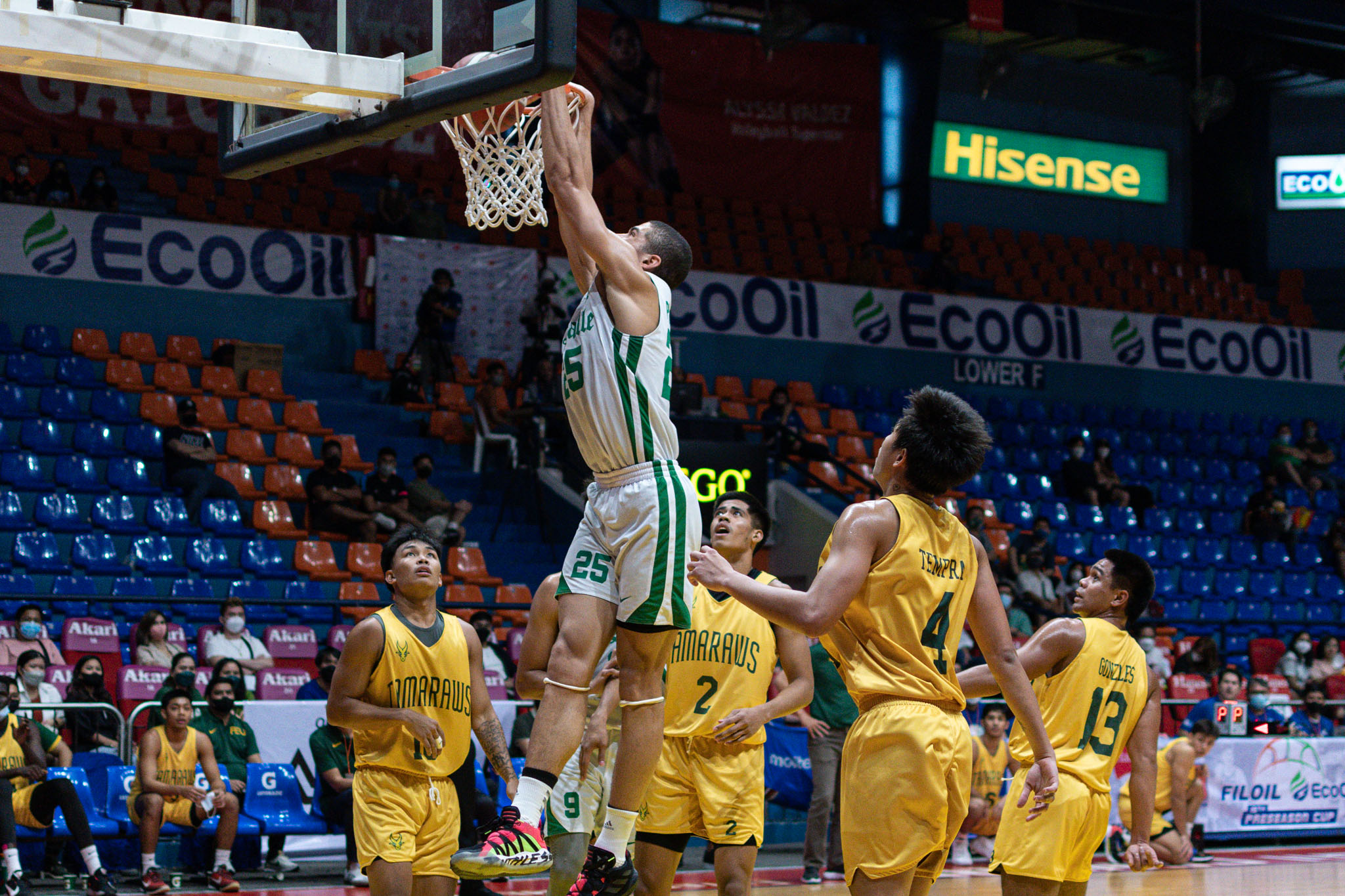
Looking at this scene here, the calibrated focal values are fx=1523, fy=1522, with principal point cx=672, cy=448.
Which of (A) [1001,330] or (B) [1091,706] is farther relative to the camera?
(A) [1001,330]

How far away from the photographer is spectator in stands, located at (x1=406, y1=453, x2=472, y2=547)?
15492 mm

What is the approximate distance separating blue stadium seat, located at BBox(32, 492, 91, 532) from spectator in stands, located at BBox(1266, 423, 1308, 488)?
16.4 metres

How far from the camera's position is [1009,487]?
20.1 metres

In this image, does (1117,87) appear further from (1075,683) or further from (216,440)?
(1075,683)

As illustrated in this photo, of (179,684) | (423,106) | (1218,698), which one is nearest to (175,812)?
(179,684)

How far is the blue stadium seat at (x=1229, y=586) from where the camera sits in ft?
66.1

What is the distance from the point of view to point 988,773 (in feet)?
39.3

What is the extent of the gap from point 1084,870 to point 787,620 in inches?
93.8

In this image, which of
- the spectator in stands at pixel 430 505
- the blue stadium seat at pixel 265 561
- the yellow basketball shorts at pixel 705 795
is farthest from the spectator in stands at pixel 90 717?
the yellow basketball shorts at pixel 705 795

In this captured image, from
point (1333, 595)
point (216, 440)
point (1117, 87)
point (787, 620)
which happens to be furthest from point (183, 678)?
point (1117, 87)

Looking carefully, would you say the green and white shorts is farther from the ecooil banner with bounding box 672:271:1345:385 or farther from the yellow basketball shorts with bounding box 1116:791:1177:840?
the ecooil banner with bounding box 672:271:1345:385

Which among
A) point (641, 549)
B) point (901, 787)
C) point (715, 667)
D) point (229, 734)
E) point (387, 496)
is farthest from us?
point (387, 496)

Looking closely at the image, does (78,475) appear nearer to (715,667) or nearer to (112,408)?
(112,408)

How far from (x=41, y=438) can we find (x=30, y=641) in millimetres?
3868
